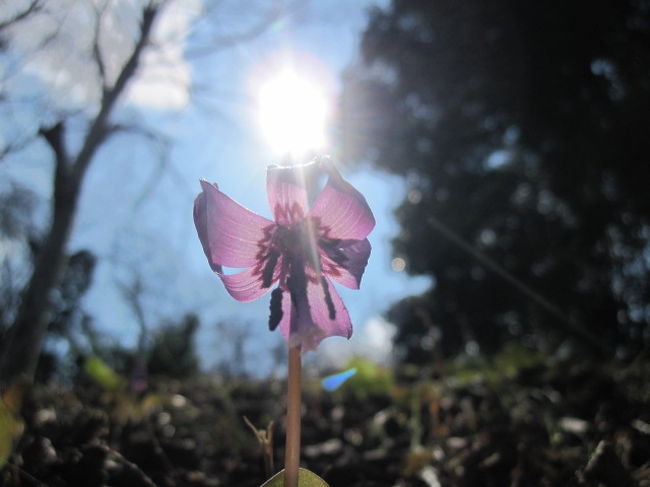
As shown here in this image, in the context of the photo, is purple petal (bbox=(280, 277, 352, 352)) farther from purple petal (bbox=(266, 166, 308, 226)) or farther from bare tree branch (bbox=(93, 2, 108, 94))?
bare tree branch (bbox=(93, 2, 108, 94))

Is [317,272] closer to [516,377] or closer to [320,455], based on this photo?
[320,455]

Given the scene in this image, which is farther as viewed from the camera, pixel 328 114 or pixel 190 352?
pixel 328 114

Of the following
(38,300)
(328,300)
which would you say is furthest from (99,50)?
(38,300)

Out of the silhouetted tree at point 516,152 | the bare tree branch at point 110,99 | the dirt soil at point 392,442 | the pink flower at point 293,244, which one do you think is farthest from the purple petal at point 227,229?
the silhouetted tree at point 516,152

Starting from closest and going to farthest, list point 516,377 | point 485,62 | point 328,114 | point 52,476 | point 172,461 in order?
point 52,476, point 172,461, point 516,377, point 485,62, point 328,114

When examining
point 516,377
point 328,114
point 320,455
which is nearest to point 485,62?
point 328,114

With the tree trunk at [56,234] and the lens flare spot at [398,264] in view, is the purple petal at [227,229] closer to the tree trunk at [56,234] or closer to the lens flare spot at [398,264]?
the tree trunk at [56,234]
